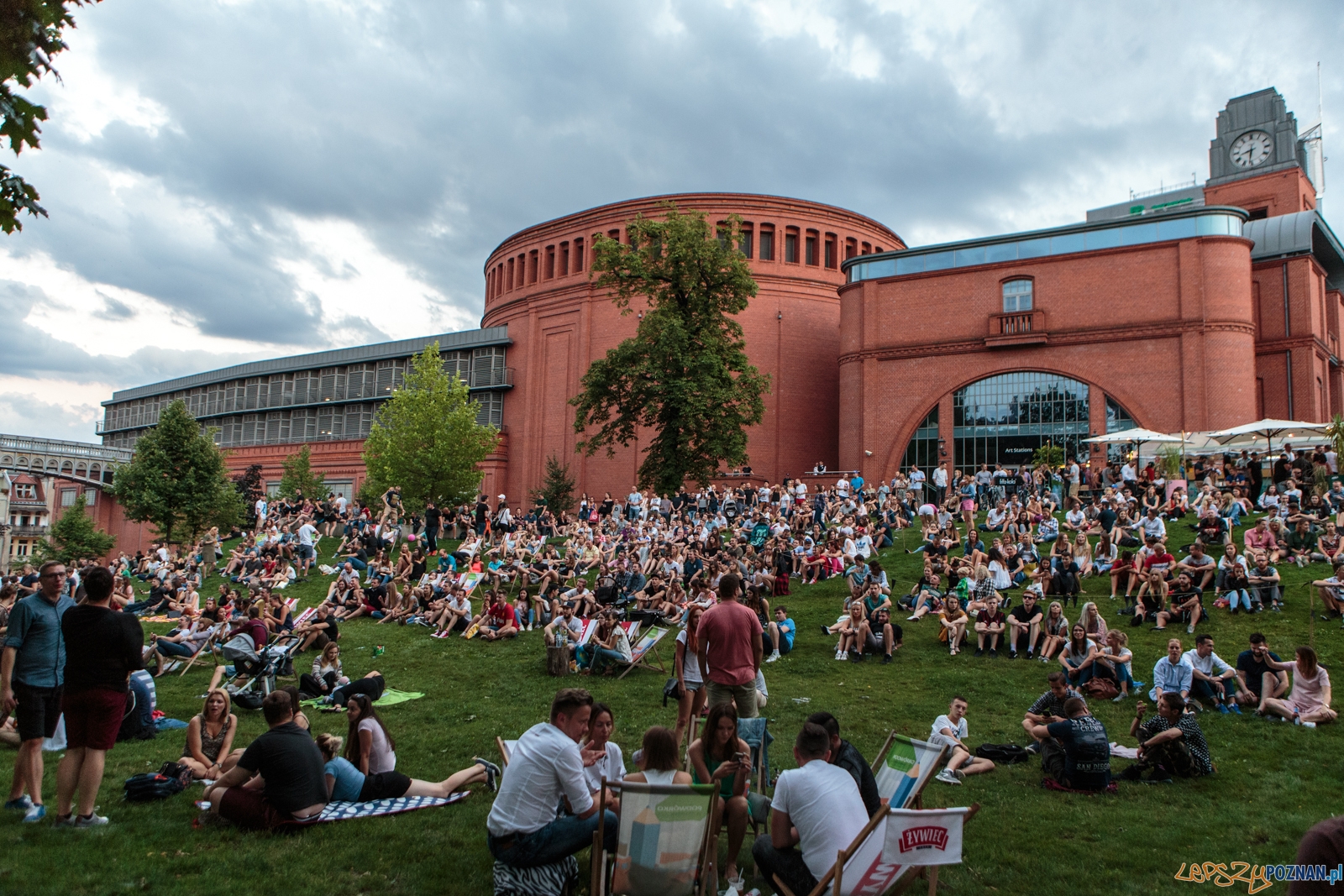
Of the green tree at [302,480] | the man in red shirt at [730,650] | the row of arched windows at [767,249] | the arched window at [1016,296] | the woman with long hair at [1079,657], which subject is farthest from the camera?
the green tree at [302,480]

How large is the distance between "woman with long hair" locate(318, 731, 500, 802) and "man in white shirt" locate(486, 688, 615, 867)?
2125 mm

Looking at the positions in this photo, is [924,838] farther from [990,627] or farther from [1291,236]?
[1291,236]

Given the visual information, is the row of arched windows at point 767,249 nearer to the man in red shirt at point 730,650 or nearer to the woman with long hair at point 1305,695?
the woman with long hair at point 1305,695

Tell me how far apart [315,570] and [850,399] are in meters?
24.1

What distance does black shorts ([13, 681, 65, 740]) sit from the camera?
5883 millimetres

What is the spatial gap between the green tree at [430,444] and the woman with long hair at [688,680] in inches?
1136

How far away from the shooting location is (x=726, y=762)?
19.3ft

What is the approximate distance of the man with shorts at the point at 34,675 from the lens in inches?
231

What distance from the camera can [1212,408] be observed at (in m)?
32.2

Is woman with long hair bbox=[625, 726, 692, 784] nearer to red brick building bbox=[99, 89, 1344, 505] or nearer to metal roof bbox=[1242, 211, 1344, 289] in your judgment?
red brick building bbox=[99, 89, 1344, 505]

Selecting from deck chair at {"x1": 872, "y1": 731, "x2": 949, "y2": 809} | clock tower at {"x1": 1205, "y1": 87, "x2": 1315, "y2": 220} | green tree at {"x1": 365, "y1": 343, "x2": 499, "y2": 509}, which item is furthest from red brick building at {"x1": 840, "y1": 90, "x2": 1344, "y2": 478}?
deck chair at {"x1": 872, "y1": 731, "x2": 949, "y2": 809}

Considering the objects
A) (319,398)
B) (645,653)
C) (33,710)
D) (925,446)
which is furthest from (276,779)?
(319,398)

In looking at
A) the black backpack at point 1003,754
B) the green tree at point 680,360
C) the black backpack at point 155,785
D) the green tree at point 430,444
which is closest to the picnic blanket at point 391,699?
the black backpack at point 155,785

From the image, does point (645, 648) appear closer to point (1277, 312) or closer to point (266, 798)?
point (266, 798)
